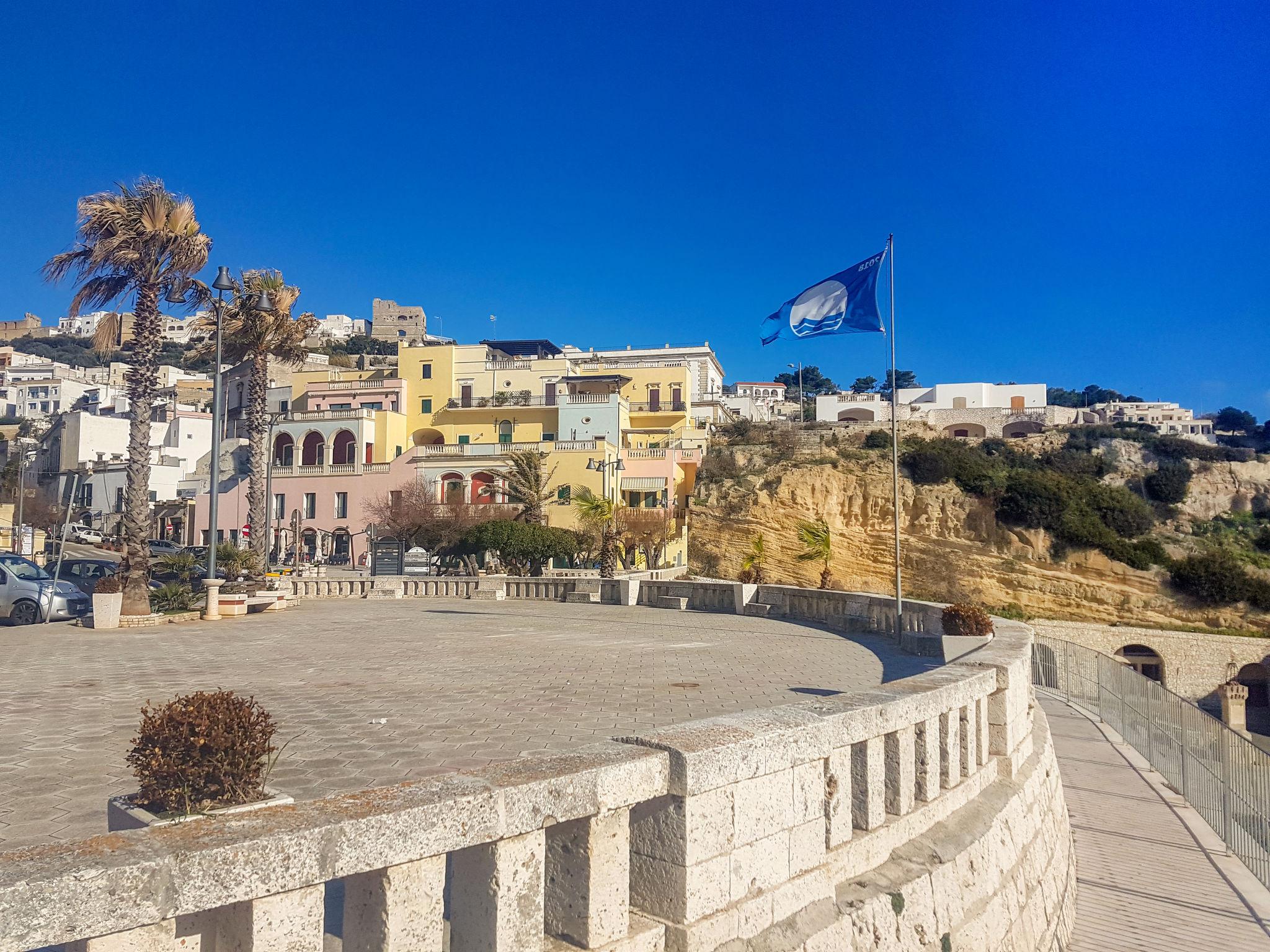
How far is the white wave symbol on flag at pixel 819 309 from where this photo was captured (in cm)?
1522

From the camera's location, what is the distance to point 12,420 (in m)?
88.6

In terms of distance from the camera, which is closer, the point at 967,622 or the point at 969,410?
→ the point at 967,622

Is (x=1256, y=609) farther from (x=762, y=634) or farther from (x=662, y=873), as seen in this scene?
(x=662, y=873)

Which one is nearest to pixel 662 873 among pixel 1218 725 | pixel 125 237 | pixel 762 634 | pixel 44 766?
pixel 44 766

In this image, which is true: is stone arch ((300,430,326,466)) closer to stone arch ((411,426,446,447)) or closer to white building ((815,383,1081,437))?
stone arch ((411,426,446,447))

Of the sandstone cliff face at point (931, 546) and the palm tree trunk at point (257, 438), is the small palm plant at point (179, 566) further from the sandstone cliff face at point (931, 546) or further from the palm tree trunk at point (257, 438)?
the sandstone cliff face at point (931, 546)

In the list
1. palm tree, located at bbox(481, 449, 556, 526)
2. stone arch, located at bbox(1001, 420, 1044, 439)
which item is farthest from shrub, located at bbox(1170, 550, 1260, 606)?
palm tree, located at bbox(481, 449, 556, 526)

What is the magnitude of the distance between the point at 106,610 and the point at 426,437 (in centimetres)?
3855

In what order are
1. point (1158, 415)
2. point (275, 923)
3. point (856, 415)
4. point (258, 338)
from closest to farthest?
point (275, 923) < point (258, 338) < point (856, 415) < point (1158, 415)

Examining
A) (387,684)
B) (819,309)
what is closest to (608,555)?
(819,309)

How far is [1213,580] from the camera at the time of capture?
38.4m

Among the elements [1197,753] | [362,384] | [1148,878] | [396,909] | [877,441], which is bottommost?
[1148,878]

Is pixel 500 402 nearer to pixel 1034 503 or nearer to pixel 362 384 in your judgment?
pixel 362 384

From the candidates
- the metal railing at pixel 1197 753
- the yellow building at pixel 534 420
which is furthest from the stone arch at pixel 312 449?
the metal railing at pixel 1197 753
